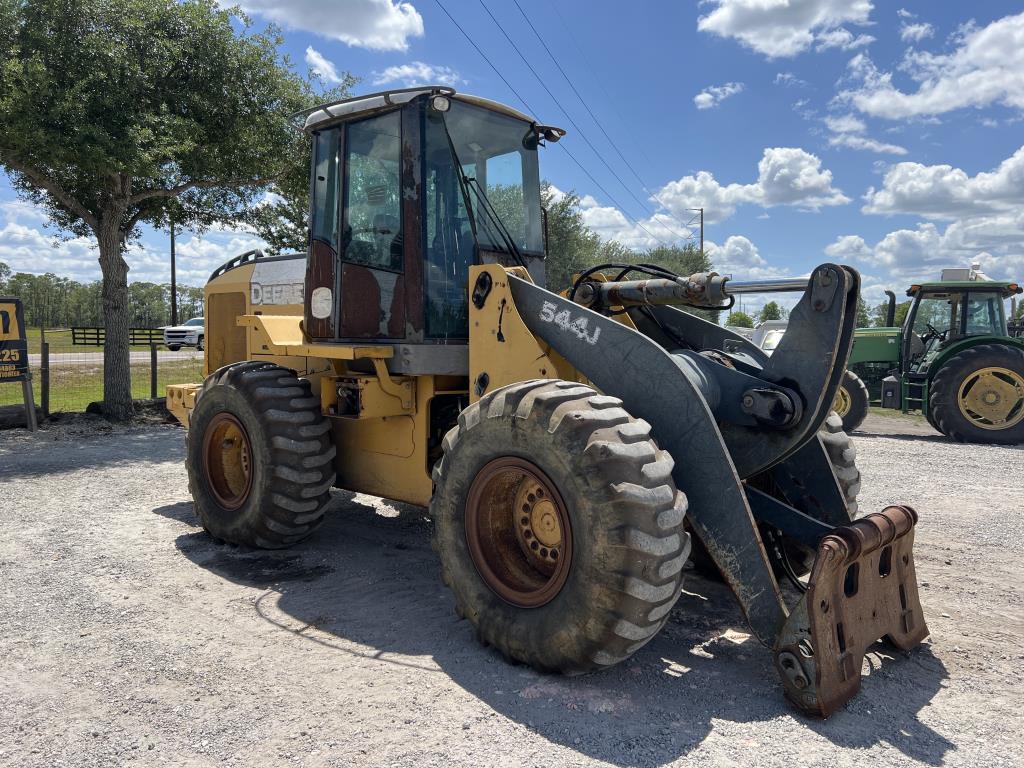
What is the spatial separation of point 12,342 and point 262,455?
7826 millimetres

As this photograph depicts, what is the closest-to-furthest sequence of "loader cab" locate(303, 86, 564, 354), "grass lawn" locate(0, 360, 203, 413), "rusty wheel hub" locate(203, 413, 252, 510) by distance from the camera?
"loader cab" locate(303, 86, 564, 354) < "rusty wheel hub" locate(203, 413, 252, 510) < "grass lawn" locate(0, 360, 203, 413)

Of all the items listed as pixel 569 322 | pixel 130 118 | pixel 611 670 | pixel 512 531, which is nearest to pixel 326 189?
pixel 569 322

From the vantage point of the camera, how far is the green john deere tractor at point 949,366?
12.1 meters

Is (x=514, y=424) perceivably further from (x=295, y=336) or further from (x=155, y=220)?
(x=155, y=220)

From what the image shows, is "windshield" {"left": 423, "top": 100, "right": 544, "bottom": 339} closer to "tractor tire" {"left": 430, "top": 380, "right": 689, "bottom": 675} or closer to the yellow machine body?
the yellow machine body

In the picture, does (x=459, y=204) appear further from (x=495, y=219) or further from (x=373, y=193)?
(x=373, y=193)

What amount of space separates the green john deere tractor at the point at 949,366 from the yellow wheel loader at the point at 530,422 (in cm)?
863

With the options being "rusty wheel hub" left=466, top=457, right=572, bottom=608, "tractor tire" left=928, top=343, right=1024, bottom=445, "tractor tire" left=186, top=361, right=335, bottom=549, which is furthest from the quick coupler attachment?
"tractor tire" left=928, top=343, right=1024, bottom=445

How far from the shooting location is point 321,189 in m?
5.55

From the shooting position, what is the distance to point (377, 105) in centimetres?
504

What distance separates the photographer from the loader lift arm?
10.6 ft

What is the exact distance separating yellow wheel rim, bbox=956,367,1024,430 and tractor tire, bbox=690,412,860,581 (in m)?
8.96

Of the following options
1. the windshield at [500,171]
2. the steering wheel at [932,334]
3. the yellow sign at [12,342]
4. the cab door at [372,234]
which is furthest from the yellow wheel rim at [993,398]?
the yellow sign at [12,342]

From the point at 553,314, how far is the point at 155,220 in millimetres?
11328
